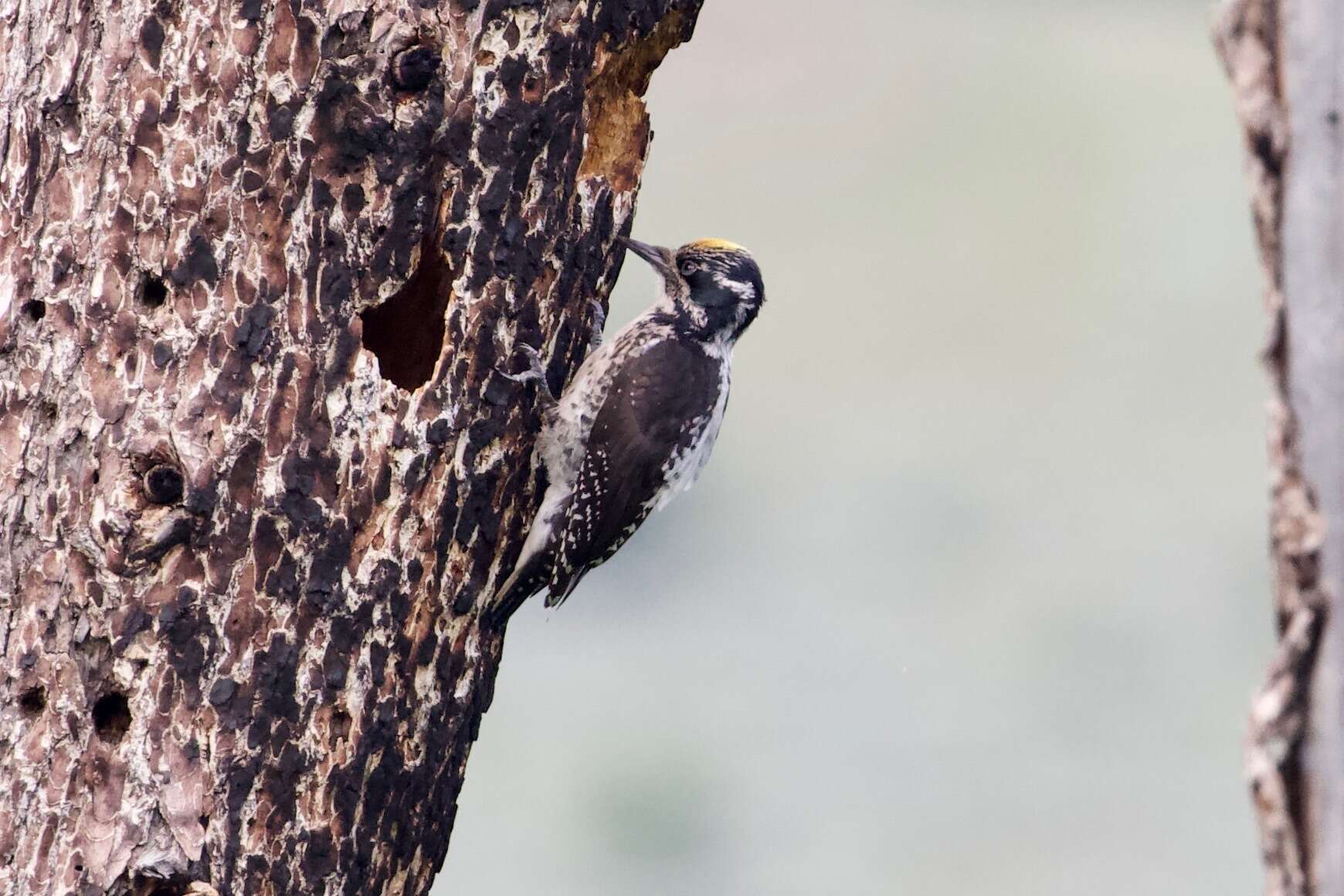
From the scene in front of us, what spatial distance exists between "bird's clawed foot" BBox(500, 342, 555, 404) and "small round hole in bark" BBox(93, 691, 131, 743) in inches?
33.4

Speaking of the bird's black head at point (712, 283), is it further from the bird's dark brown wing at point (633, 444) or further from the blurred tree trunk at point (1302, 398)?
→ the blurred tree trunk at point (1302, 398)

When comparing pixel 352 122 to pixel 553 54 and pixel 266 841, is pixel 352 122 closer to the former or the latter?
pixel 553 54

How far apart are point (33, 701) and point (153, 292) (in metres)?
0.68

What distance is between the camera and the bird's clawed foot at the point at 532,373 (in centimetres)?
305

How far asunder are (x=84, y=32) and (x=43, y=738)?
1133mm

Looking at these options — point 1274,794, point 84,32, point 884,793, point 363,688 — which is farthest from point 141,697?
point 884,793

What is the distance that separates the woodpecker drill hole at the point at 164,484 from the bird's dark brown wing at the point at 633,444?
1.06 meters

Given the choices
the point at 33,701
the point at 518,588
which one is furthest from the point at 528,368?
the point at 33,701

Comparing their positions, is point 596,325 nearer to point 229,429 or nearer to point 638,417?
point 638,417

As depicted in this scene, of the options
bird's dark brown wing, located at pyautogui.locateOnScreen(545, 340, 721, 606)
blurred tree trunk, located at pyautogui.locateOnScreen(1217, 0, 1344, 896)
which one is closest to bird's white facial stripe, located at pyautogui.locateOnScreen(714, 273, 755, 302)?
bird's dark brown wing, located at pyautogui.locateOnScreen(545, 340, 721, 606)

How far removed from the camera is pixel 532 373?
308cm

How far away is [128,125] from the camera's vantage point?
2734 mm

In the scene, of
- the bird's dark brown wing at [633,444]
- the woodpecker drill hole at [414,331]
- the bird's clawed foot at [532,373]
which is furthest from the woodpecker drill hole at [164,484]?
the bird's dark brown wing at [633,444]

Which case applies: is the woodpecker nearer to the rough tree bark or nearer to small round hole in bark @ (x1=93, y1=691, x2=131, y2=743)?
the rough tree bark
